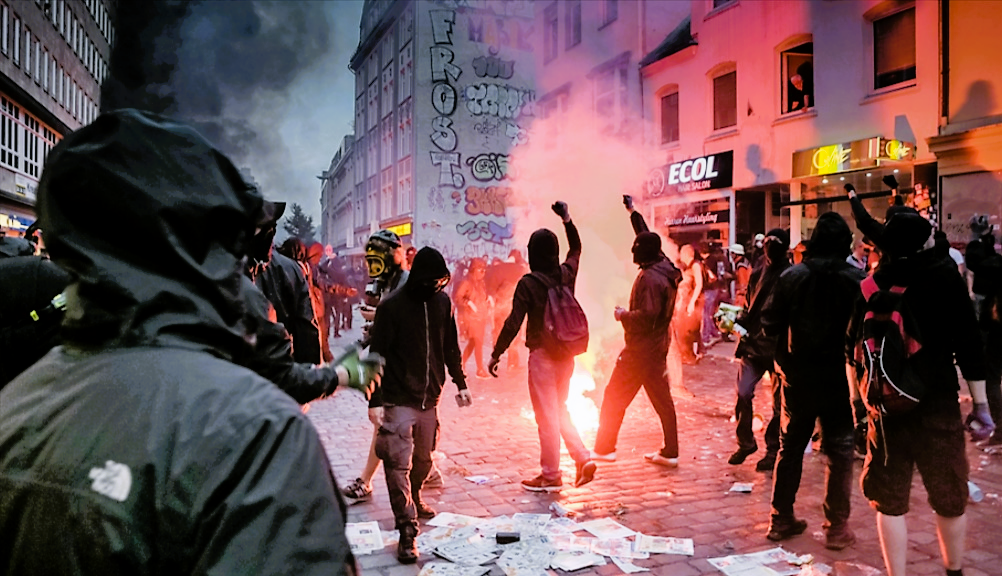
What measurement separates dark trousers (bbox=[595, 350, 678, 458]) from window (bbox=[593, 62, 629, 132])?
1623 centimetres

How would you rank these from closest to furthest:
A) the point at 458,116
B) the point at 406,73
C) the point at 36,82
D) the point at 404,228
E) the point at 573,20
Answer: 1. the point at 573,20
2. the point at 36,82
3. the point at 458,116
4. the point at 404,228
5. the point at 406,73

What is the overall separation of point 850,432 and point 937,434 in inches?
36.3

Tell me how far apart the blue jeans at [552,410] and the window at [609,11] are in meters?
18.4

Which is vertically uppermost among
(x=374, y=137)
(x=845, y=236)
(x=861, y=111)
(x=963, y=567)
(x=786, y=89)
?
(x=374, y=137)

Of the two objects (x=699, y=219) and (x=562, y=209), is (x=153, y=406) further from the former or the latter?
(x=699, y=219)

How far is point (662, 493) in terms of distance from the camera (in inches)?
213

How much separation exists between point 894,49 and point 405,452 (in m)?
14.2

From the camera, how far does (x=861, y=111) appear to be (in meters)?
14.4

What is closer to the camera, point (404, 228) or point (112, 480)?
point (112, 480)

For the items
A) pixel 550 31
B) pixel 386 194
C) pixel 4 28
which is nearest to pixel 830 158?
pixel 550 31

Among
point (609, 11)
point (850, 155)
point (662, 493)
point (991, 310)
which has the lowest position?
point (662, 493)

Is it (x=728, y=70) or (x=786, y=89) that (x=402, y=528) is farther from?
(x=728, y=70)

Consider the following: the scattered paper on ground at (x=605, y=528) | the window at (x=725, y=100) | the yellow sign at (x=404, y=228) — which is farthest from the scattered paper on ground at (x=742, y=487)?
the yellow sign at (x=404, y=228)

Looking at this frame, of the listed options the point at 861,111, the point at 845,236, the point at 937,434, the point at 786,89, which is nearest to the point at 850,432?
the point at 937,434
